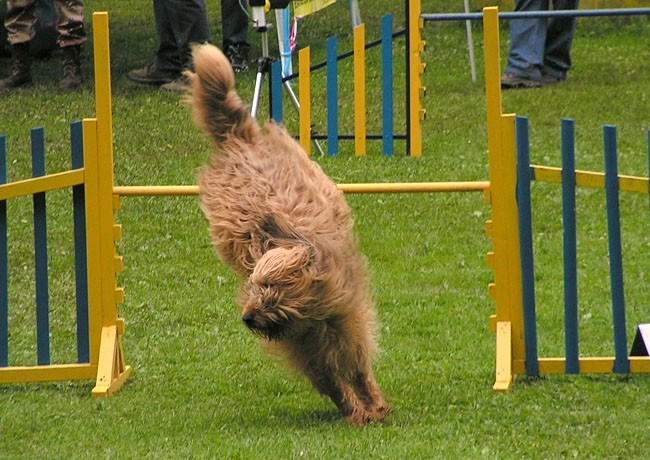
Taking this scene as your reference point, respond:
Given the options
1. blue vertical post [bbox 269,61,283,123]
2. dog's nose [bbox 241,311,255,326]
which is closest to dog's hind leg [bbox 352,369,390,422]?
dog's nose [bbox 241,311,255,326]

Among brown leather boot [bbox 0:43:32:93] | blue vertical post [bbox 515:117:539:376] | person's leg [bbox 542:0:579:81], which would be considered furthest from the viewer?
brown leather boot [bbox 0:43:32:93]

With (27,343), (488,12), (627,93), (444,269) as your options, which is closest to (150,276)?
(27,343)

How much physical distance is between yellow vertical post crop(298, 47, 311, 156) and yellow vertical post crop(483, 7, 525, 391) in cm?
438

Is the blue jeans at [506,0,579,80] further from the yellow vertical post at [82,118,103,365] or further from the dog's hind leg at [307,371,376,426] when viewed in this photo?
the dog's hind leg at [307,371,376,426]

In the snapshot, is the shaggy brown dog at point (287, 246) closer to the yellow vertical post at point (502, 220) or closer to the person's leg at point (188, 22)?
the yellow vertical post at point (502, 220)

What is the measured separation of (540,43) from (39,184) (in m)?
7.35

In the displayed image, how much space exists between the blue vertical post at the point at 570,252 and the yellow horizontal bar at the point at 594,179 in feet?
0.17

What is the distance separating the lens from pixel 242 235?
532 cm

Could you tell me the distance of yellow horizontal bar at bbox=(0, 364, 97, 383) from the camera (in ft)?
19.7

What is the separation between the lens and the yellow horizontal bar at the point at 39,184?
5.85 metres

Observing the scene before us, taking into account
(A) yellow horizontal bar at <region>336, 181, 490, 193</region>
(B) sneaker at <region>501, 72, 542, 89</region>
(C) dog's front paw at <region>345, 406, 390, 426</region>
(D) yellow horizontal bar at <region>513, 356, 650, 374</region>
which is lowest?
(C) dog's front paw at <region>345, 406, 390, 426</region>

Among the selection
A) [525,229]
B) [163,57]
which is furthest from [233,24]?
[525,229]

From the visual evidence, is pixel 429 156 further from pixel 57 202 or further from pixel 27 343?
pixel 27 343

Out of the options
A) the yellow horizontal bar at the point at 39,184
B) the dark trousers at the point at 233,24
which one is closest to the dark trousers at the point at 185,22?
the dark trousers at the point at 233,24
